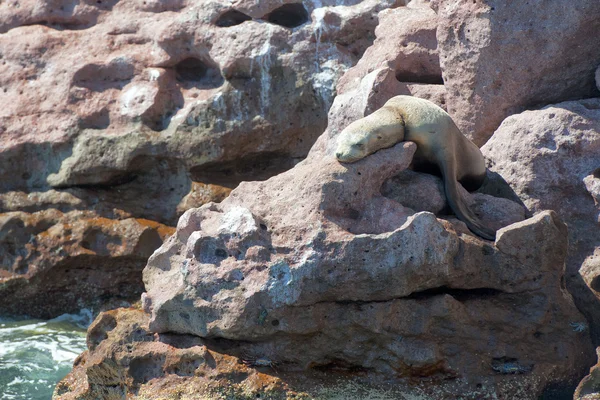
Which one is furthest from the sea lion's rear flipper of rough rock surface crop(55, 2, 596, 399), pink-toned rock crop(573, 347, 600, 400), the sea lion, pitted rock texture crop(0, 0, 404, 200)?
pitted rock texture crop(0, 0, 404, 200)

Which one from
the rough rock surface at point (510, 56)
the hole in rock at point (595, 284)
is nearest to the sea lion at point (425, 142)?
the rough rock surface at point (510, 56)

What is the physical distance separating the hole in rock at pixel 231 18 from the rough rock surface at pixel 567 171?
11.7 feet

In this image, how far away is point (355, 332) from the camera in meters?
5.64

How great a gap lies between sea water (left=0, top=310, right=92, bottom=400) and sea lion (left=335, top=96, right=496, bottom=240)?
3168 mm

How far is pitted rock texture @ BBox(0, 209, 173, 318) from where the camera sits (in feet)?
28.5

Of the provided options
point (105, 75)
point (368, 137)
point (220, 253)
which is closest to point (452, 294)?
point (368, 137)

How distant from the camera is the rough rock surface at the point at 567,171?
6.34 meters

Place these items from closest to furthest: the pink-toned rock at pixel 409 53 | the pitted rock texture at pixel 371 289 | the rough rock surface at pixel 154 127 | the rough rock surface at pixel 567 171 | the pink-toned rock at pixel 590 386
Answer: the pink-toned rock at pixel 590 386 → the pitted rock texture at pixel 371 289 → the rough rock surface at pixel 567 171 → the pink-toned rock at pixel 409 53 → the rough rock surface at pixel 154 127

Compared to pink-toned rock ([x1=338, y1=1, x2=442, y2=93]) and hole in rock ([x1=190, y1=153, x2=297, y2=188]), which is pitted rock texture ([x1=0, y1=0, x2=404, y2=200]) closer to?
hole in rock ([x1=190, y1=153, x2=297, y2=188])

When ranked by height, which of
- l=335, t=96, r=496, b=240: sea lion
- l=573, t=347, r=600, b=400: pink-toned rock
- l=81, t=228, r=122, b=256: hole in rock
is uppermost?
l=335, t=96, r=496, b=240: sea lion

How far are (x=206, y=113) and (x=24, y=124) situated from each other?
6.42 ft

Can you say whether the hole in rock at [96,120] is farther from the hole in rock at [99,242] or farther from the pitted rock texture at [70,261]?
the hole in rock at [99,242]

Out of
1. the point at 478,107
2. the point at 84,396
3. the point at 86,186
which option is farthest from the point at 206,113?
the point at 84,396

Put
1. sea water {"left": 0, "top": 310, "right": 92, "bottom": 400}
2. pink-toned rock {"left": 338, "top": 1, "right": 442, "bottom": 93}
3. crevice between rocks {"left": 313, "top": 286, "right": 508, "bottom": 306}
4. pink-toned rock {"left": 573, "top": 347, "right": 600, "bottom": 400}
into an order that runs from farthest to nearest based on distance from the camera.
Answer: pink-toned rock {"left": 338, "top": 1, "right": 442, "bottom": 93} → sea water {"left": 0, "top": 310, "right": 92, "bottom": 400} → crevice between rocks {"left": 313, "top": 286, "right": 508, "bottom": 306} → pink-toned rock {"left": 573, "top": 347, "right": 600, "bottom": 400}
